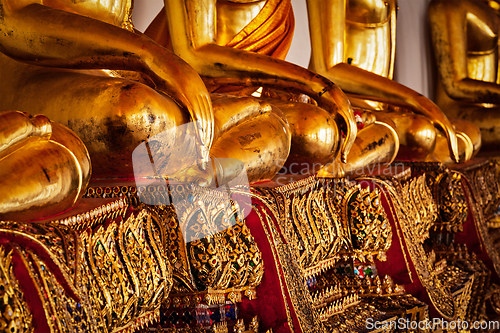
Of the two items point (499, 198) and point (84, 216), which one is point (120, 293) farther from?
point (499, 198)

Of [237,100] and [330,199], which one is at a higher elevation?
[237,100]

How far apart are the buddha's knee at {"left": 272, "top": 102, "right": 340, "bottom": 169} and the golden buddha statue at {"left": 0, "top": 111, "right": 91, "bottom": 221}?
562mm

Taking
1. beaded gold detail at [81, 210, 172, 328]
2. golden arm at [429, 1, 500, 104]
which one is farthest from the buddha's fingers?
beaded gold detail at [81, 210, 172, 328]

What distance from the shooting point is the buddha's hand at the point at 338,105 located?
108 cm

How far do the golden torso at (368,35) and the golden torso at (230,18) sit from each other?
0.62m

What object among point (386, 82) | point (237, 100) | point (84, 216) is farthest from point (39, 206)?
point (386, 82)

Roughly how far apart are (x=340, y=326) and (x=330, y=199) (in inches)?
10.1

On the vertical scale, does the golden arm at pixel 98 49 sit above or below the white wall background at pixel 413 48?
below

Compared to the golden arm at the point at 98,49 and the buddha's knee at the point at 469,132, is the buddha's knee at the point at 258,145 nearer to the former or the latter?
the golden arm at the point at 98,49

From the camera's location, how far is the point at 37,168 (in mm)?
506

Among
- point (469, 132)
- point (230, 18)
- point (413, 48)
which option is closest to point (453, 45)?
point (413, 48)

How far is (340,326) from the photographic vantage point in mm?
890

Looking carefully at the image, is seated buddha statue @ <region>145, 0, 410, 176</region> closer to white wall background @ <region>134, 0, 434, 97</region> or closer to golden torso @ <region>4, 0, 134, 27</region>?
golden torso @ <region>4, 0, 134, 27</region>

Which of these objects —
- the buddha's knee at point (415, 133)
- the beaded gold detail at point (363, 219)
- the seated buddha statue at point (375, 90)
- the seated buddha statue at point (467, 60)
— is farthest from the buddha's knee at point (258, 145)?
the seated buddha statue at point (467, 60)
